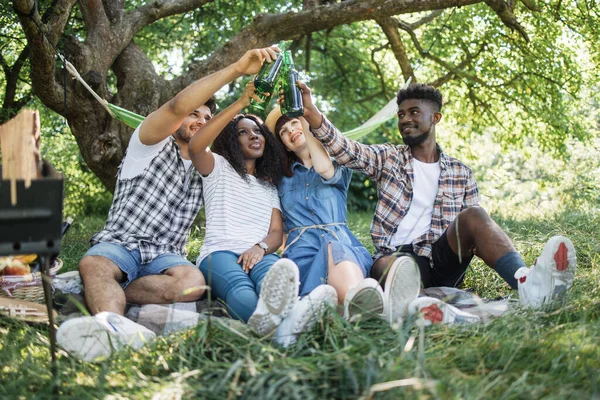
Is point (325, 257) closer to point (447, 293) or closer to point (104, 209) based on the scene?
point (447, 293)

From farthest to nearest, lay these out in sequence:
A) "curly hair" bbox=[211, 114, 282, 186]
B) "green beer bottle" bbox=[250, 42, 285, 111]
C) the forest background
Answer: "curly hair" bbox=[211, 114, 282, 186] < "green beer bottle" bbox=[250, 42, 285, 111] < the forest background

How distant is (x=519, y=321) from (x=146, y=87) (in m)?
3.62

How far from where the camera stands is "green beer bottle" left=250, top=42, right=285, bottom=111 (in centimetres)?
269

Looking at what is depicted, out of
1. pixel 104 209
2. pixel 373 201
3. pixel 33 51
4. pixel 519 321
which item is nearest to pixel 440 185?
pixel 519 321

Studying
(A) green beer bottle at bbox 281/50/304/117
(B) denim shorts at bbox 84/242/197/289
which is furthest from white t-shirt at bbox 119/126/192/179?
(A) green beer bottle at bbox 281/50/304/117

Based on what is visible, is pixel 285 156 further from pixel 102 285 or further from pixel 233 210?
pixel 102 285

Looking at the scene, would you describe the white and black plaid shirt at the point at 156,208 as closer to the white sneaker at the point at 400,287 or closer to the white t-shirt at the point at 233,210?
the white t-shirt at the point at 233,210

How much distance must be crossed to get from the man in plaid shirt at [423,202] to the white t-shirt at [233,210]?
1.31ft

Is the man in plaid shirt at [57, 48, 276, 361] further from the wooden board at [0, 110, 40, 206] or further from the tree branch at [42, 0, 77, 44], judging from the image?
the tree branch at [42, 0, 77, 44]

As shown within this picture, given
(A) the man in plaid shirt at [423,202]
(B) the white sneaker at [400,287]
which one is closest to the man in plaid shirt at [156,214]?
(A) the man in plaid shirt at [423,202]

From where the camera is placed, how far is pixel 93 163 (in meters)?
4.66

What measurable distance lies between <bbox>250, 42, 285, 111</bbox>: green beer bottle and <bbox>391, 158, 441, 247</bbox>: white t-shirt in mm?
876

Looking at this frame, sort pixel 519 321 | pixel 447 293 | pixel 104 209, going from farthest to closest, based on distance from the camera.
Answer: pixel 104 209, pixel 447 293, pixel 519 321

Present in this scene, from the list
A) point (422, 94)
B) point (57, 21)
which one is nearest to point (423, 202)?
point (422, 94)
